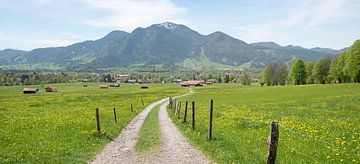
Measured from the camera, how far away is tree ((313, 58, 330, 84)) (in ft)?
410

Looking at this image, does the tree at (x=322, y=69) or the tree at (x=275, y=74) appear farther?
the tree at (x=275, y=74)

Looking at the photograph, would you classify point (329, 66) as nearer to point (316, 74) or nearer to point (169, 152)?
point (316, 74)

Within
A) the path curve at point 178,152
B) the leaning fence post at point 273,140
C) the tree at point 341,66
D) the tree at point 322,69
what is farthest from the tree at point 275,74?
the leaning fence post at point 273,140

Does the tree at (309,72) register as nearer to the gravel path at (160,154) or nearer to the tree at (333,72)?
the tree at (333,72)

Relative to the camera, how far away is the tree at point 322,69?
125062mm

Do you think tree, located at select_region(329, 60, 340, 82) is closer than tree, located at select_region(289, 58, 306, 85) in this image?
Yes

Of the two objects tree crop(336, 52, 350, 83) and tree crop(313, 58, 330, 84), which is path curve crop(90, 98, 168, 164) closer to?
tree crop(336, 52, 350, 83)

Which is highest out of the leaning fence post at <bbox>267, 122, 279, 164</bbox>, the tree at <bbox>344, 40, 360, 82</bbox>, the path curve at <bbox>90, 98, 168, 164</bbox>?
the tree at <bbox>344, 40, 360, 82</bbox>

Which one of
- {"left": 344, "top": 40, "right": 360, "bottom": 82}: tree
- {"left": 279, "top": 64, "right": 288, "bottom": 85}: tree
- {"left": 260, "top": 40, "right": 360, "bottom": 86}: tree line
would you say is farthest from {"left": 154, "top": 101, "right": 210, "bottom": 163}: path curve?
{"left": 279, "top": 64, "right": 288, "bottom": 85}: tree

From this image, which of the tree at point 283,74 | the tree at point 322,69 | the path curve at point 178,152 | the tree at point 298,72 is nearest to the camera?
the path curve at point 178,152

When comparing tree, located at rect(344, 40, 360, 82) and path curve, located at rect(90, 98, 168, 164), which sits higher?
tree, located at rect(344, 40, 360, 82)

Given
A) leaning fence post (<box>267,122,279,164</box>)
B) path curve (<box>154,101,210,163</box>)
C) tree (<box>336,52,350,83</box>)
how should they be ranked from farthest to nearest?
tree (<box>336,52,350,83</box>)
path curve (<box>154,101,210,163</box>)
leaning fence post (<box>267,122,279,164</box>)

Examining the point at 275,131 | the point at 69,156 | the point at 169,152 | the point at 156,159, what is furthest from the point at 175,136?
the point at 275,131

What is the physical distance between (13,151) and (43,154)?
82.7 inches
